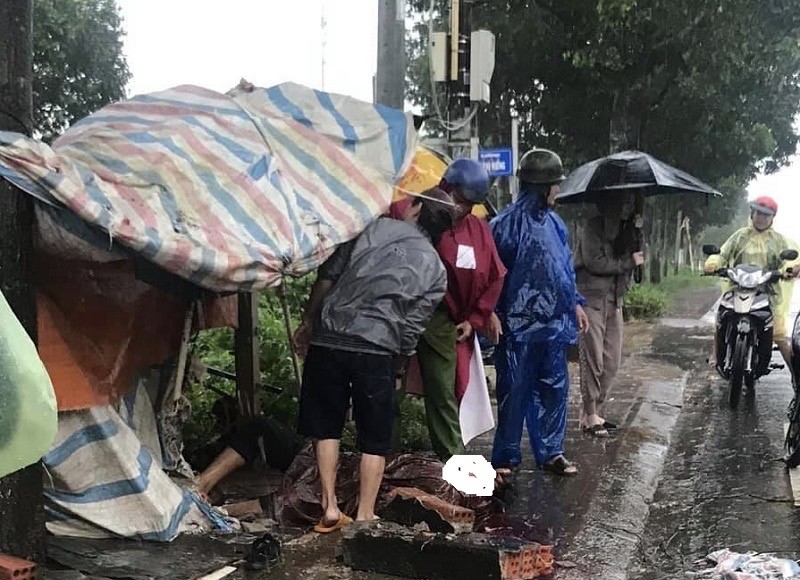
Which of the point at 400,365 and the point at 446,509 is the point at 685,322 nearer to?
the point at 400,365

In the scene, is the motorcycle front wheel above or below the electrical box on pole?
below

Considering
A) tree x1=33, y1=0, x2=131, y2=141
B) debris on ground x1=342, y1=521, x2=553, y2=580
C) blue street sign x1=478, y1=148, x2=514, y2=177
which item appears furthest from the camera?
tree x1=33, y1=0, x2=131, y2=141

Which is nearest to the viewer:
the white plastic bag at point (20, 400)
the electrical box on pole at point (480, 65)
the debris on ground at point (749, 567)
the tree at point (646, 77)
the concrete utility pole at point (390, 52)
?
the white plastic bag at point (20, 400)

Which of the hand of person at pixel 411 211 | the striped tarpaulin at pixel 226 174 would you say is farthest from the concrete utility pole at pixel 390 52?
the hand of person at pixel 411 211

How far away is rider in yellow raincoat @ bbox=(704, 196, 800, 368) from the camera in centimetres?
778

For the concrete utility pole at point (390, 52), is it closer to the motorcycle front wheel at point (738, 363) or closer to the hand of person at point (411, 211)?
the hand of person at point (411, 211)

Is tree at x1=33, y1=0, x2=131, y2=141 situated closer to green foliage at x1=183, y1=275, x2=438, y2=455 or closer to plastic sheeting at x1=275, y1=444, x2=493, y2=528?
green foliage at x1=183, y1=275, x2=438, y2=455

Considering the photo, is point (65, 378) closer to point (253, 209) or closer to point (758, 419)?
point (253, 209)

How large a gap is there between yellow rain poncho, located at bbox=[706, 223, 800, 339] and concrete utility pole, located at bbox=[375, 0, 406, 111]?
10.4 ft

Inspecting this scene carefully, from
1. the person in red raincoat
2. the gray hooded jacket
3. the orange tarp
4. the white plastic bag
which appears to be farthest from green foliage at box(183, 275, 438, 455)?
the white plastic bag

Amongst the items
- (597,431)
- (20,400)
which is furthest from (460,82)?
(20,400)

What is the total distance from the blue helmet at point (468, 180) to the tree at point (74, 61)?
26.7ft

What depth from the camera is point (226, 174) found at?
3889mm

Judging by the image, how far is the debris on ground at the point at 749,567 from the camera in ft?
12.2
